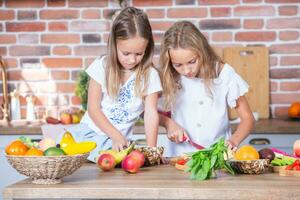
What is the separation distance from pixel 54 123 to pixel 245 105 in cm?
132

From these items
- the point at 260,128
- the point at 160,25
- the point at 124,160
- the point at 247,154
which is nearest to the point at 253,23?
the point at 160,25

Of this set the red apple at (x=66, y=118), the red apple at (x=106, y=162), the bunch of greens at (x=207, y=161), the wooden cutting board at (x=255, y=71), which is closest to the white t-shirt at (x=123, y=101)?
the red apple at (x=106, y=162)

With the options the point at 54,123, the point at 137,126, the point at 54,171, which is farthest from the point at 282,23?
the point at 54,171

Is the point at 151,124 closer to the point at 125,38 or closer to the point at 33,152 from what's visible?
the point at 125,38

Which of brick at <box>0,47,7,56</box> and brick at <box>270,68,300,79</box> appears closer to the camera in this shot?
brick at <box>270,68,300,79</box>

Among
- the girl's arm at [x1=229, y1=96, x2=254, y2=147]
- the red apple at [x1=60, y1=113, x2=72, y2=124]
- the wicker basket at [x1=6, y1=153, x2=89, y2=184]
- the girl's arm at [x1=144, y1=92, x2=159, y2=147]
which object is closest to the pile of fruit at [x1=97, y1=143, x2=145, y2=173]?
the wicker basket at [x1=6, y1=153, x2=89, y2=184]

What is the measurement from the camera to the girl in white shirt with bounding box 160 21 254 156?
9.06 feet

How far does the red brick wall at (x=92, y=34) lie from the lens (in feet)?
13.4

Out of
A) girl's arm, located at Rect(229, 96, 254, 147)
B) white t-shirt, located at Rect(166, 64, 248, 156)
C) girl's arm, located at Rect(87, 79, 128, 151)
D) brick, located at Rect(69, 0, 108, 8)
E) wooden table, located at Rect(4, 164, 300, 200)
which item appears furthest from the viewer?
brick, located at Rect(69, 0, 108, 8)

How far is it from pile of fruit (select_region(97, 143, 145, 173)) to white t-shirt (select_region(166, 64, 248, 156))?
0.73 meters

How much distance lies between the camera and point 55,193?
1.87 metres

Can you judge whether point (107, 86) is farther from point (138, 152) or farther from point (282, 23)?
point (282, 23)

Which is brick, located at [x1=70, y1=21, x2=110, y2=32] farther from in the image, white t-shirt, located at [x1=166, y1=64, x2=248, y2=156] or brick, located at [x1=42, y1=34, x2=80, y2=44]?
white t-shirt, located at [x1=166, y1=64, x2=248, y2=156]

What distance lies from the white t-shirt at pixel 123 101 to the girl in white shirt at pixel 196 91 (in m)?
0.10
